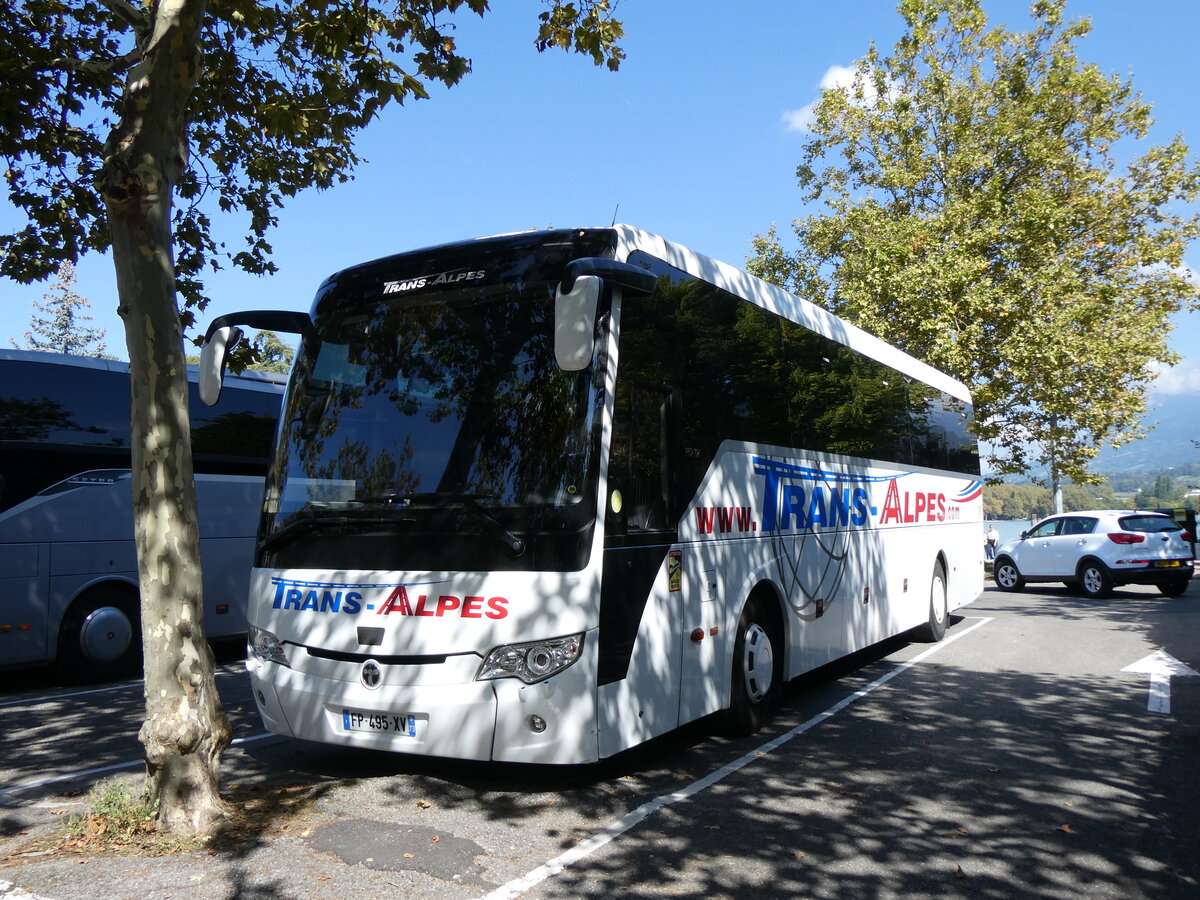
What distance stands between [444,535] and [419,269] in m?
1.82

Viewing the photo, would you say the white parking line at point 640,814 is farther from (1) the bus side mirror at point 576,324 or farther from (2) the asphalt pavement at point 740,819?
(1) the bus side mirror at point 576,324

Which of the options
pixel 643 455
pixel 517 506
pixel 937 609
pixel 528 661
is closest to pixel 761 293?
pixel 643 455

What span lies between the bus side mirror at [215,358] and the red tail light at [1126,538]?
19.0 m

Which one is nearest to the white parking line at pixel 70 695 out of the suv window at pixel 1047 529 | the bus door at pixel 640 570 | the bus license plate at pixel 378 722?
the bus license plate at pixel 378 722

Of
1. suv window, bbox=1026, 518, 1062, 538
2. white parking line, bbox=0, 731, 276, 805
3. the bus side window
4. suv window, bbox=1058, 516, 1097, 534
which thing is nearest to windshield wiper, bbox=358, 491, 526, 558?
the bus side window

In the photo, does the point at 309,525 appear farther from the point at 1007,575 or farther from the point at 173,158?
the point at 1007,575

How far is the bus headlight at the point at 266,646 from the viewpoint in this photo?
235 inches

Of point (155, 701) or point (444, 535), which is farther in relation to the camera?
point (444, 535)

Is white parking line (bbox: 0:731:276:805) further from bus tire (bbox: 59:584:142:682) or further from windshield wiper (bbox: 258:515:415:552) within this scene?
bus tire (bbox: 59:584:142:682)

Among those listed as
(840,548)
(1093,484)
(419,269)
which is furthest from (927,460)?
(1093,484)

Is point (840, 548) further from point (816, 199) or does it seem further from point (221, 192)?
point (816, 199)

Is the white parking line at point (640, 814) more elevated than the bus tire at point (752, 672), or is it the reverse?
the bus tire at point (752, 672)

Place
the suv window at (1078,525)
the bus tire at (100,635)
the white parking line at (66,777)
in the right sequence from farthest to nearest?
the suv window at (1078,525), the bus tire at (100,635), the white parking line at (66,777)

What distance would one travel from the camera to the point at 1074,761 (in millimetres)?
6695
